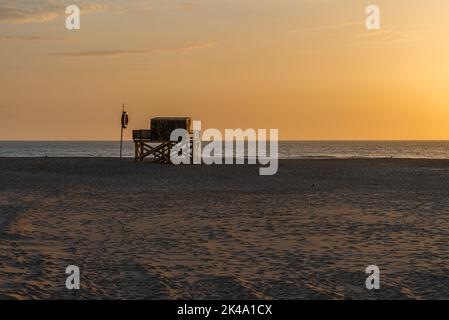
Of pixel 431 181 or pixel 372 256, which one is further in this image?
pixel 431 181

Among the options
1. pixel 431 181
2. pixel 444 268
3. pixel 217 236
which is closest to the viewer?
pixel 444 268

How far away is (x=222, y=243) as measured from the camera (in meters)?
11.9

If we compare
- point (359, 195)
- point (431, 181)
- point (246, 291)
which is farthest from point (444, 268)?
point (431, 181)

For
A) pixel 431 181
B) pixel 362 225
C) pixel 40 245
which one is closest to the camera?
pixel 40 245

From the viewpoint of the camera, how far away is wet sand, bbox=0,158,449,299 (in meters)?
8.37

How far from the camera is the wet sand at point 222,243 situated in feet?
27.5

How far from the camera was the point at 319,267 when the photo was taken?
9.66 meters

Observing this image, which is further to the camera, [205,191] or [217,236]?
[205,191]

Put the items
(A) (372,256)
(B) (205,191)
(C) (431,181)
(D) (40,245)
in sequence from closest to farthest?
(A) (372,256), (D) (40,245), (B) (205,191), (C) (431,181)
